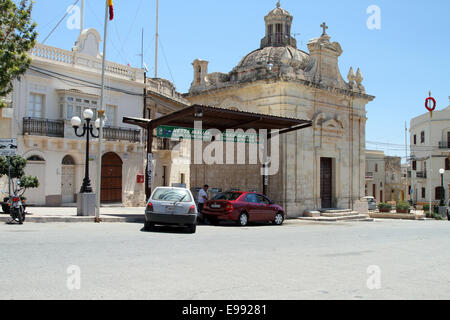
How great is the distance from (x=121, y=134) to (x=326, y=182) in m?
12.6

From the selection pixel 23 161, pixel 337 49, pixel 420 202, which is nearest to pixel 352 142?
pixel 337 49

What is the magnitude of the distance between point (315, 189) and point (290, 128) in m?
4.89

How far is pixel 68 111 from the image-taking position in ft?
84.4

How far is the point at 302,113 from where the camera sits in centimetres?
2525

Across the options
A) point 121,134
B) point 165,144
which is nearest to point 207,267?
point 121,134

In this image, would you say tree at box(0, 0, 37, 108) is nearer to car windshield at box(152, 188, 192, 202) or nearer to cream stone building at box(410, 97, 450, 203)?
car windshield at box(152, 188, 192, 202)

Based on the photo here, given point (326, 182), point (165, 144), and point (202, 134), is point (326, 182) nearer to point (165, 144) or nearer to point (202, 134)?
point (202, 134)

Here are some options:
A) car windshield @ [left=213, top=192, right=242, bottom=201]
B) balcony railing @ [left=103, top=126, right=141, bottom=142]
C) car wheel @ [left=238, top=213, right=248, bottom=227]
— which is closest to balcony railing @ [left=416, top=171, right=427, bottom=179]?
balcony railing @ [left=103, top=126, right=141, bottom=142]

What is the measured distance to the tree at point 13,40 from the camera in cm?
1675

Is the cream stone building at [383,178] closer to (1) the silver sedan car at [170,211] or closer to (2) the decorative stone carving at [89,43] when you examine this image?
(2) the decorative stone carving at [89,43]

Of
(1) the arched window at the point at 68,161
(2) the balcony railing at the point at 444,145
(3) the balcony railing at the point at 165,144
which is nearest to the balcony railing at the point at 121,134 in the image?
(1) the arched window at the point at 68,161

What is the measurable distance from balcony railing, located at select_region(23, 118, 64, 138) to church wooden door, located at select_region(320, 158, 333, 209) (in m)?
14.7

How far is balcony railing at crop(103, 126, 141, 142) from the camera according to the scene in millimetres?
27589
